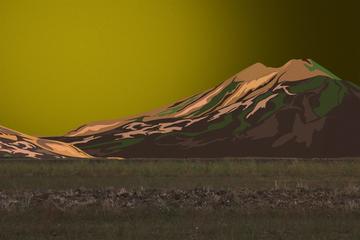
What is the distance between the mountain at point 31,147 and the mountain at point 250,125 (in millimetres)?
6137

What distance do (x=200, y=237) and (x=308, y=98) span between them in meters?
149

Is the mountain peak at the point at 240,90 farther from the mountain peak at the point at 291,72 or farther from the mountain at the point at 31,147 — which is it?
the mountain at the point at 31,147

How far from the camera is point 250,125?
152m

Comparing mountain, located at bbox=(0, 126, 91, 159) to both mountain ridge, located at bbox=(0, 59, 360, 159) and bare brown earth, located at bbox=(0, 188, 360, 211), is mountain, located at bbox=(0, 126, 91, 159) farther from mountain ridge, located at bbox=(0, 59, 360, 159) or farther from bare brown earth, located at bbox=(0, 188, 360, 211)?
bare brown earth, located at bbox=(0, 188, 360, 211)

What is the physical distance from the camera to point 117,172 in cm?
5712

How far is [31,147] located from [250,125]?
160 feet

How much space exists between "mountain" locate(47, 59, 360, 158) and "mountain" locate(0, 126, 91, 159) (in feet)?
20.1

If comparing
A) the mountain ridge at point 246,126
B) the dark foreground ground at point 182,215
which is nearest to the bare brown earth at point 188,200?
the dark foreground ground at point 182,215

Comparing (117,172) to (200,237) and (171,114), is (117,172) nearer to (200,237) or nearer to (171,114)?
(200,237)

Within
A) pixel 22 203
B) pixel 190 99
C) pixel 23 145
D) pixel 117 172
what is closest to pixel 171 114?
pixel 190 99

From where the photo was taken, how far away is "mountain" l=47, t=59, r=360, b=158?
14175 centimetres

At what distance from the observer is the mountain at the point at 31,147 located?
362ft

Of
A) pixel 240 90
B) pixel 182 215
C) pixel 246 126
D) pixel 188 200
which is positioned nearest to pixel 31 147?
pixel 246 126

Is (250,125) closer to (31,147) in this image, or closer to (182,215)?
(31,147)
